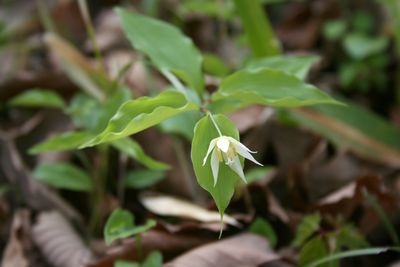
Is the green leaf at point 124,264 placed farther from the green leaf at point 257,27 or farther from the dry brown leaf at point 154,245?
the green leaf at point 257,27

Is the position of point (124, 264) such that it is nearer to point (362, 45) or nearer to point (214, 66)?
point (214, 66)

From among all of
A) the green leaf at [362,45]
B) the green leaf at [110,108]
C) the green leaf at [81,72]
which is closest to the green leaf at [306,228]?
the green leaf at [110,108]

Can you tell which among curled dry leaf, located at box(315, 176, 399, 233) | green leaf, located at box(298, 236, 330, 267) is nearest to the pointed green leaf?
green leaf, located at box(298, 236, 330, 267)

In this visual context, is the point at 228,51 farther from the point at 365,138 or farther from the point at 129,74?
the point at 365,138

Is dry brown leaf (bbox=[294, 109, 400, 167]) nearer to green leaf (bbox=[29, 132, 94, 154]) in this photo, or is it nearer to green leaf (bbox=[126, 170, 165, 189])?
green leaf (bbox=[126, 170, 165, 189])

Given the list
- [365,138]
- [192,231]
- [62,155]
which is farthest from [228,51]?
[192,231]

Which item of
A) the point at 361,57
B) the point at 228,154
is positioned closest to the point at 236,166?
the point at 228,154
